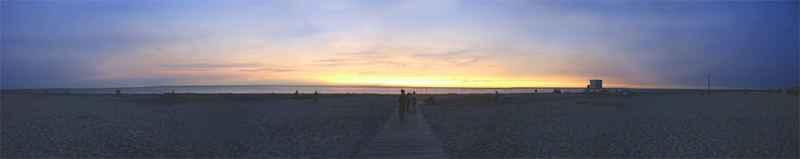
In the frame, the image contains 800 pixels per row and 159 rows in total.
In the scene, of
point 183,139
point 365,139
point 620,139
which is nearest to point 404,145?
point 365,139

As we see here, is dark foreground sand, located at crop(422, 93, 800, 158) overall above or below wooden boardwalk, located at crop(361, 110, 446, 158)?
below

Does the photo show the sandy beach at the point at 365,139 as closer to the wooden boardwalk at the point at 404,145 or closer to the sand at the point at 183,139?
the sand at the point at 183,139

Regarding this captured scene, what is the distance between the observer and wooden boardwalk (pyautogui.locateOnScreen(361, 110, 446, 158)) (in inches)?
325

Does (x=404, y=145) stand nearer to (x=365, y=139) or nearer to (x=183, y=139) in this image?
(x=365, y=139)

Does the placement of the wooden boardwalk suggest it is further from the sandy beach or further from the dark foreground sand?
the dark foreground sand

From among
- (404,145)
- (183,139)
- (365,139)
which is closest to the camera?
(404,145)

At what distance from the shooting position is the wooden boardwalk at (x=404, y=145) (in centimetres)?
826

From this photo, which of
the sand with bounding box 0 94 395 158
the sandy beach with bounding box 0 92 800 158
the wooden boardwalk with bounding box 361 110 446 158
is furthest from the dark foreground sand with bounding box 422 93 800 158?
the sand with bounding box 0 94 395 158

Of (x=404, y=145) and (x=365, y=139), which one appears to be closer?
(x=404, y=145)

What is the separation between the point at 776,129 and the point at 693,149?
7.05 meters

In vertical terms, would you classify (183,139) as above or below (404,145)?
below

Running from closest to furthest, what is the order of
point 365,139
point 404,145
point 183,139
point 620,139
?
1. point 404,145
2. point 365,139
3. point 620,139
4. point 183,139

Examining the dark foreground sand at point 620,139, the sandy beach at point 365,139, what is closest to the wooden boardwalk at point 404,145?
the sandy beach at point 365,139

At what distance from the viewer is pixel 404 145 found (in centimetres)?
918
